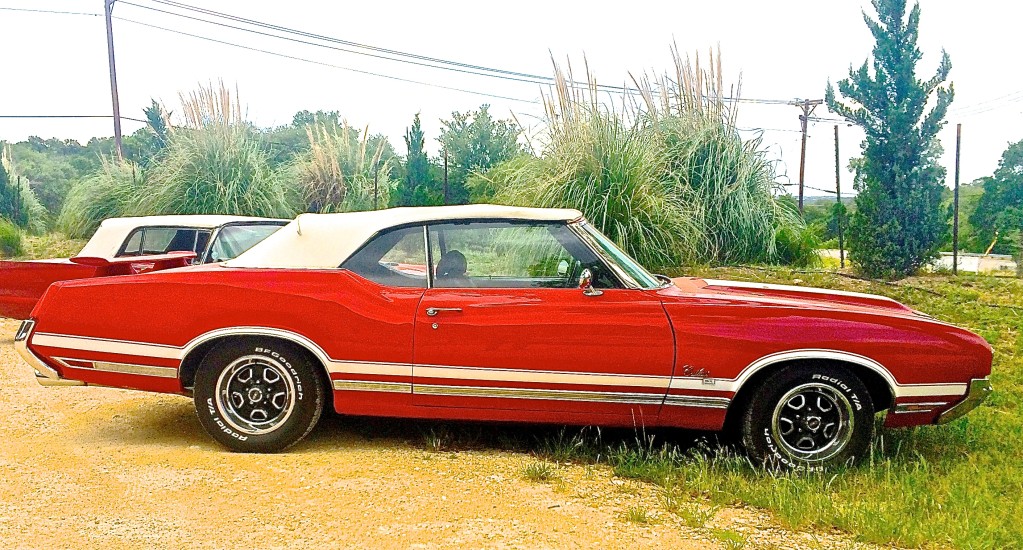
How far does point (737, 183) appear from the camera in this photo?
11.0 meters

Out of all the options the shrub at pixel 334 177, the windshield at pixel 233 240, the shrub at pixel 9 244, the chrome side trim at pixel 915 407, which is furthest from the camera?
the shrub at pixel 9 244

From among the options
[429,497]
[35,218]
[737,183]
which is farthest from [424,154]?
[429,497]

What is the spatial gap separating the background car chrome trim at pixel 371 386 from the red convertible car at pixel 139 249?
2985 mm

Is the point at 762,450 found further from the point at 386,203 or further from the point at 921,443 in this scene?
the point at 386,203

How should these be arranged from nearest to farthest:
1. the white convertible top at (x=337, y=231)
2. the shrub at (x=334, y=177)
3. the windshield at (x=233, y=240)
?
the white convertible top at (x=337, y=231) < the windshield at (x=233, y=240) < the shrub at (x=334, y=177)

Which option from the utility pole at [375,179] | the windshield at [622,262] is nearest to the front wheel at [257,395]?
the windshield at [622,262]

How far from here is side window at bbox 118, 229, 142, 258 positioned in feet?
27.1

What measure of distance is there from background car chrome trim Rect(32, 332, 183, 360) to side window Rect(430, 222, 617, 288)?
157cm

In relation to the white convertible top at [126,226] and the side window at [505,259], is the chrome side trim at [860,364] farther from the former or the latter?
the white convertible top at [126,226]

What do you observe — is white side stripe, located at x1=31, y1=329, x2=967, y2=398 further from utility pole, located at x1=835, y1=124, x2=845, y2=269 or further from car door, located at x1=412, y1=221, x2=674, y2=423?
utility pole, located at x1=835, y1=124, x2=845, y2=269

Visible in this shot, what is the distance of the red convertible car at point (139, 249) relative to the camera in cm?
696

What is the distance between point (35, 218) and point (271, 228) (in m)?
17.2

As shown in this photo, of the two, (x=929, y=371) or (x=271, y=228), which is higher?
(x=271, y=228)

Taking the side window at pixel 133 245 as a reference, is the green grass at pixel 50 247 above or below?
below
